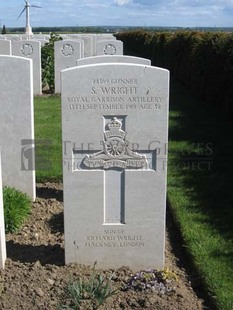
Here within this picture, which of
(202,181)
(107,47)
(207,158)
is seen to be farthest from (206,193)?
(107,47)

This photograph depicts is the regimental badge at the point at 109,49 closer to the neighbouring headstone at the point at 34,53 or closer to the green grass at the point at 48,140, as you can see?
the neighbouring headstone at the point at 34,53

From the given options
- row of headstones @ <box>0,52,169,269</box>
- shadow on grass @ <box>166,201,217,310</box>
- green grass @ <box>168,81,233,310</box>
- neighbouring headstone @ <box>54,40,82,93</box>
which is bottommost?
shadow on grass @ <box>166,201,217,310</box>

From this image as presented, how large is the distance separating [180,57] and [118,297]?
1300cm

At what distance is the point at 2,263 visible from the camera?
387cm

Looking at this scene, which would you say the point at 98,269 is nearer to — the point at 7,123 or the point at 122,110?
the point at 122,110

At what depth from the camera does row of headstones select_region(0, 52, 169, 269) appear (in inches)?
144

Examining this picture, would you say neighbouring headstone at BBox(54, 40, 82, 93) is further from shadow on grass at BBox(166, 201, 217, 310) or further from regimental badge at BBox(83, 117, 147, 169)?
regimental badge at BBox(83, 117, 147, 169)

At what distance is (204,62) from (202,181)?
6.49 meters

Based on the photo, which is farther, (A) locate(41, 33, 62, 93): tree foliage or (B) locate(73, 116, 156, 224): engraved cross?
(A) locate(41, 33, 62, 93): tree foliage

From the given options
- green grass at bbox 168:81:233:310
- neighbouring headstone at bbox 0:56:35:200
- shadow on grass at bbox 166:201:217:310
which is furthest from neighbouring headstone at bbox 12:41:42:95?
shadow on grass at bbox 166:201:217:310

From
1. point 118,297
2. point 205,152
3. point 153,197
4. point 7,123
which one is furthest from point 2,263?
point 205,152

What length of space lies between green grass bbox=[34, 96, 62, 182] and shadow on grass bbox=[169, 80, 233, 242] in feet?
5.14

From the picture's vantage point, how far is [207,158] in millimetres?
7211

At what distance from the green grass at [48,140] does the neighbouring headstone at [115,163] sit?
7.90ft
